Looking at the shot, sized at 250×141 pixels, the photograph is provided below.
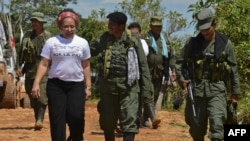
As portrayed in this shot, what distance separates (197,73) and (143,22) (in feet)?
101

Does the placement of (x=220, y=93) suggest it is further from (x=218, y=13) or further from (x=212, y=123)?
(x=218, y=13)

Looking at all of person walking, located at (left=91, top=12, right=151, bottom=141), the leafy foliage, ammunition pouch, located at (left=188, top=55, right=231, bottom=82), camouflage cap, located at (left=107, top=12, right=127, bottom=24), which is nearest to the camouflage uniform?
person walking, located at (left=91, top=12, right=151, bottom=141)

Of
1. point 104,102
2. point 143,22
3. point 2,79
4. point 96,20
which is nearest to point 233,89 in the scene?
point 104,102

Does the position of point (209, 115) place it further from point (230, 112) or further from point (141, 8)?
point (141, 8)

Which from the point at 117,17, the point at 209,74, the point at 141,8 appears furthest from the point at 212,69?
the point at 141,8

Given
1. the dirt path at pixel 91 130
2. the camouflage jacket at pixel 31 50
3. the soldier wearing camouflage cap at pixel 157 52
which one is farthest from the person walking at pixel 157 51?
the camouflage jacket at pixel 31 50

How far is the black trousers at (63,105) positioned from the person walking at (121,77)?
580 mm

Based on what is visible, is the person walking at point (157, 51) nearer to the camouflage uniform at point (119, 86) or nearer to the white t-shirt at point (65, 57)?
the camouflage uniform at point (119, 86)

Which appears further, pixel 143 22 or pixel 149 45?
pixel 143 22

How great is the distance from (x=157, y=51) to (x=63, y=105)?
396cm

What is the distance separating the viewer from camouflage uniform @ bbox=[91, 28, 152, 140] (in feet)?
27.7

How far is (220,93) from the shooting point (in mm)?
8031

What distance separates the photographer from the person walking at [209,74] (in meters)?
7.96

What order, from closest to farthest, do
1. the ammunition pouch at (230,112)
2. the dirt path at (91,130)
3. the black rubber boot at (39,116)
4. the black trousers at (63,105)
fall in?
the black trousers at (63,105) → the ammunition pouch at (230,112) → the dirt path at (91,130) → the black rubber boot at (39,116)
